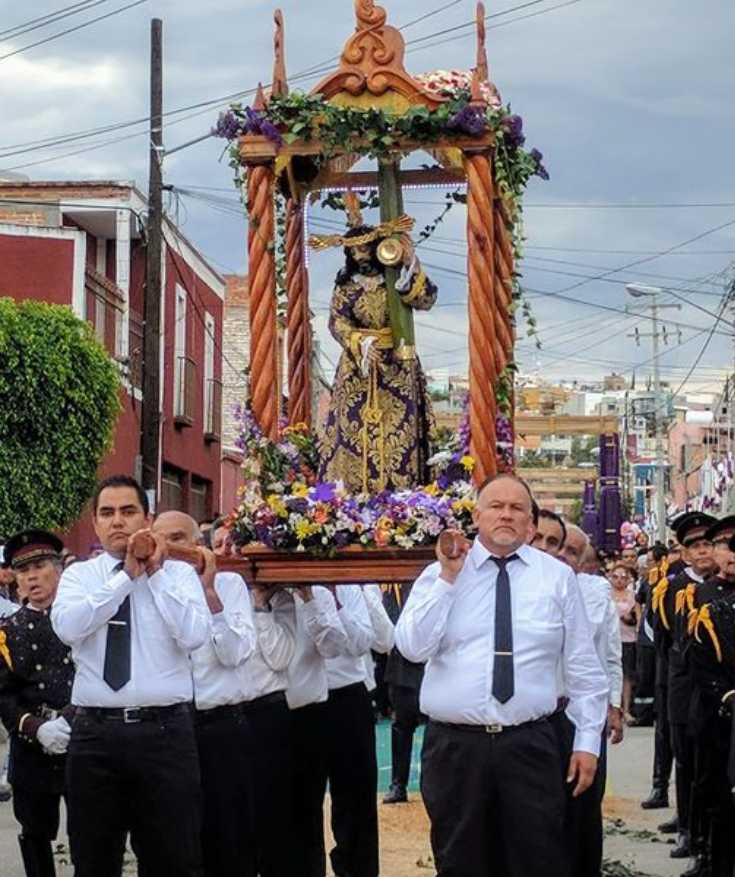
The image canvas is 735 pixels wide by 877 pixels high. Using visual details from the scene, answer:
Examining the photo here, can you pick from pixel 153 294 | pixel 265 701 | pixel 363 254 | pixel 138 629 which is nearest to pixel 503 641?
pixel 138 629

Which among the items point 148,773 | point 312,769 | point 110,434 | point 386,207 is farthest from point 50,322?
point 148,773

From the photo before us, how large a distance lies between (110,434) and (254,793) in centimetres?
1462

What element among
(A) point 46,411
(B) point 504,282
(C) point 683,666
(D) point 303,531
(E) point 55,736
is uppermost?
(A) point 46,411

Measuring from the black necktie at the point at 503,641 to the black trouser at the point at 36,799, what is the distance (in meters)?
2.85

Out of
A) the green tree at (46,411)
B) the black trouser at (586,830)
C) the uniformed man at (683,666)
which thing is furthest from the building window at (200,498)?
the black trouser at (586,830)

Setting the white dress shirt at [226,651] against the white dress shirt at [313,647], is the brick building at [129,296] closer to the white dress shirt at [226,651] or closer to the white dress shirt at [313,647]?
the white dress shirt at [313,647]

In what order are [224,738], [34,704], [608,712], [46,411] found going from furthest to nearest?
[46,411], [34,704], [608,712], [224,738]

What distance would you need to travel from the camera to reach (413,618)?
22.3 ft

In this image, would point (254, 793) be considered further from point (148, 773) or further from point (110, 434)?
point (110, 434)

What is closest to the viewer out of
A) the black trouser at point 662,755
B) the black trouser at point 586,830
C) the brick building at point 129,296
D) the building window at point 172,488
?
the black trouser at point 586,830

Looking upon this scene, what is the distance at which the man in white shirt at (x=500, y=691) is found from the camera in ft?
22.0

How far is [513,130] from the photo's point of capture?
31.6 ft

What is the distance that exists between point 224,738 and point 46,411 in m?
14.0

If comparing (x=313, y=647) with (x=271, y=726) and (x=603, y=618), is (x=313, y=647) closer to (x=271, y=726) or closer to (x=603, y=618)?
(x=271, y=726)
